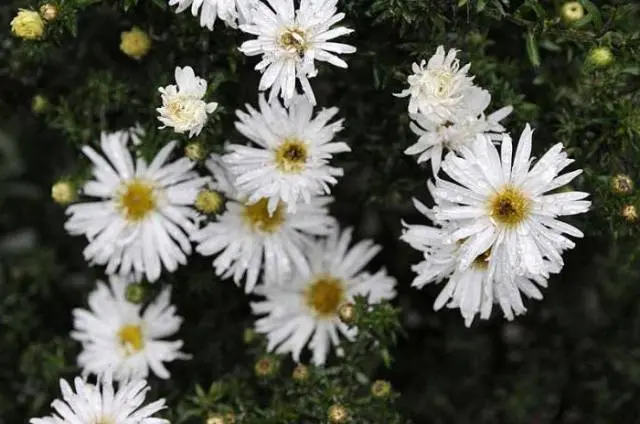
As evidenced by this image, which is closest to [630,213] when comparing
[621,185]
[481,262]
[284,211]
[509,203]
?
[621,185]

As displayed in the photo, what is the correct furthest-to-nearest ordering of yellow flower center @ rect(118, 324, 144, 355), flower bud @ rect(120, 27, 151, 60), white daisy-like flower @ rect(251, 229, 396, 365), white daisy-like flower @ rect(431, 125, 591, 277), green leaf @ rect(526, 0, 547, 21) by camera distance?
yellow flower center @ rect(118, 324, 144, 355) < white daisy-like flower @ rect(251, 229, 396, 365) < flower bud @ rect(120, 27, 151, 60) < green leaf @ rect(526, 0, 547, 21) < white daisy-like flower @ rect(431, 125, 591, 277)

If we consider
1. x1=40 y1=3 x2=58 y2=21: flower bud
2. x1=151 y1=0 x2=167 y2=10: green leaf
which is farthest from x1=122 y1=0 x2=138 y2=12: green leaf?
x1=40 y1=3 x2=58 y2=21: flower bud

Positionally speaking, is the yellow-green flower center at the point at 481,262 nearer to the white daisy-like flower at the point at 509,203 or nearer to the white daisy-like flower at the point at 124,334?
the white daisy-like flower at the point at 509,203

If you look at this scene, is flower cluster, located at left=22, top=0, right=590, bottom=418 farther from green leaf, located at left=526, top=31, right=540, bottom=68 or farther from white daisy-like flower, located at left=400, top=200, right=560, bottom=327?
green leaf, located at left=526, top=31, right=540, bottom=68

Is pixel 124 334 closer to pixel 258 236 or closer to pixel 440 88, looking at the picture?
pixel 258 236

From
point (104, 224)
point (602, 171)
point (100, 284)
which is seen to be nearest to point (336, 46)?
point (602, 171)

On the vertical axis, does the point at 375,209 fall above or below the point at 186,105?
above
